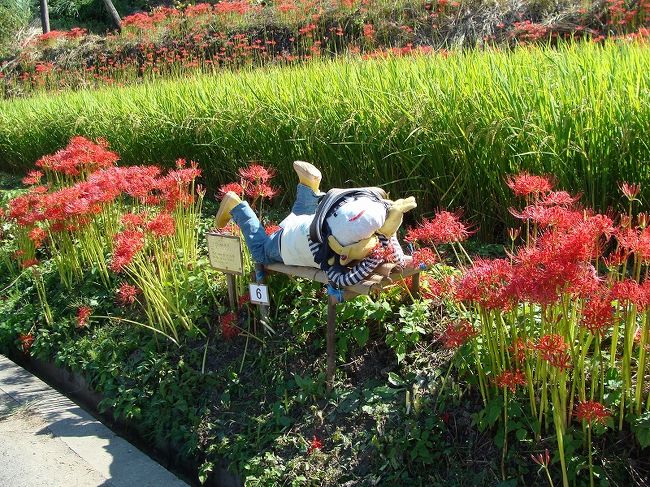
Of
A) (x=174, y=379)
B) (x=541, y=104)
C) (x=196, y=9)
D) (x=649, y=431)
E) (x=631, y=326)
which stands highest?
(x=196, y=9)

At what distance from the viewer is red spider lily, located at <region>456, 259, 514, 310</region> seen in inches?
90.6

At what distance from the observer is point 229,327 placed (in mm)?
3604

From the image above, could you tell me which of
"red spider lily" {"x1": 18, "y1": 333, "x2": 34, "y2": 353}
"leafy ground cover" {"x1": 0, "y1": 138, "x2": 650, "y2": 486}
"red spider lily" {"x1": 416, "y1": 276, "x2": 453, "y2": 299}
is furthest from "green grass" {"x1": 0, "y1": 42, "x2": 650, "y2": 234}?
"red spider lily" {"x1": 18, "y1": 333, "x2": 34, "y2": 353}

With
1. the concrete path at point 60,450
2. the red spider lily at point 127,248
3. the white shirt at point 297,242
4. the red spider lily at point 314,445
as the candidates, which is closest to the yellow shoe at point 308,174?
the white shirt at point 297,242

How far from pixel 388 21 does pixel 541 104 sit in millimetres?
6938

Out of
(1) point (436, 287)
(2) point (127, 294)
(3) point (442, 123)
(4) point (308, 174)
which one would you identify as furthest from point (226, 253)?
(3) point (442, 123)

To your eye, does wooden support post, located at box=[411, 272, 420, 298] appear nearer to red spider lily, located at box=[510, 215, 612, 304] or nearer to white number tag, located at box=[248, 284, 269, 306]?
white number tag, located at box=[248, 284, 269, 306]

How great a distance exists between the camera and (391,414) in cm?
284

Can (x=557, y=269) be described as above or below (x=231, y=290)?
above

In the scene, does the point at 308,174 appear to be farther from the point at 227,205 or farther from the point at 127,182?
the point at 127,182

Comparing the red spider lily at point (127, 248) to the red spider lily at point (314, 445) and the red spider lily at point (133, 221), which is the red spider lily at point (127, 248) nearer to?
the red spider lily at point (133, 221)

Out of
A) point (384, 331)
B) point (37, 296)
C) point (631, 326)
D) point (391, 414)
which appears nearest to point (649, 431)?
point (631, 326)

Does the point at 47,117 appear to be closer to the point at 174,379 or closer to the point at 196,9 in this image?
the point at 174,379

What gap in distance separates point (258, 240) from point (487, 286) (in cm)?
142
